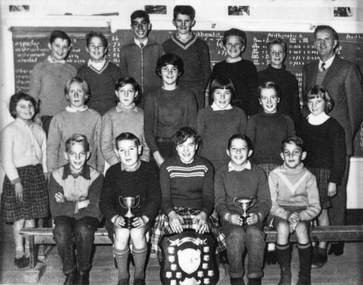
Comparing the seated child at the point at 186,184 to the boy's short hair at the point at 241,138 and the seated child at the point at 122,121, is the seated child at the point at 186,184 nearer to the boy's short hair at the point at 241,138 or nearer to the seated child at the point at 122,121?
the boy's short hair at the point at 241,138

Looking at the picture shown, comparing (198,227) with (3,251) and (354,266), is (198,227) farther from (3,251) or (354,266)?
(3,251)

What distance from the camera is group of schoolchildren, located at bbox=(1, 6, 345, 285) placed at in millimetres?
2963

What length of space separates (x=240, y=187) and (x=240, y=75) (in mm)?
1125

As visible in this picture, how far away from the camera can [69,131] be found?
3516 mm

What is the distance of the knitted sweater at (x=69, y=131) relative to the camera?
351 cm

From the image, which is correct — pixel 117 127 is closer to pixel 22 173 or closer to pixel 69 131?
pixel 69 131

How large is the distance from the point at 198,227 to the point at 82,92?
4.93 ft

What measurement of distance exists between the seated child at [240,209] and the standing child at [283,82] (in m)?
0.75

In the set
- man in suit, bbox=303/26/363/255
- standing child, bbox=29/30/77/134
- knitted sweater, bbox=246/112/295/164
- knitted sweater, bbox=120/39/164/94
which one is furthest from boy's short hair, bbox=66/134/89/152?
man in suit, bbox=303/26/363/255

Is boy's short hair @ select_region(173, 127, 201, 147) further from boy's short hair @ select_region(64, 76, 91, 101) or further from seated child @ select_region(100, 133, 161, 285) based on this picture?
boy's short hair @ select_region(64, 76, 91, 101)

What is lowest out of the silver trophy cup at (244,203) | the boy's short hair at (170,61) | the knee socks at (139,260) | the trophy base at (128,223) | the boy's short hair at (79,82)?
the knee socks at (139,260)

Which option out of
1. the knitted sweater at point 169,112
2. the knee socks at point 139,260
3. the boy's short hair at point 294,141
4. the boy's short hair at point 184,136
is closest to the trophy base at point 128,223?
the knee socks at point 139,260

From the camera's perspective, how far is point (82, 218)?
305cm

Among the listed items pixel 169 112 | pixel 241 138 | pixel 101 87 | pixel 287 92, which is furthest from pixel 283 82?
pixel 101 87
